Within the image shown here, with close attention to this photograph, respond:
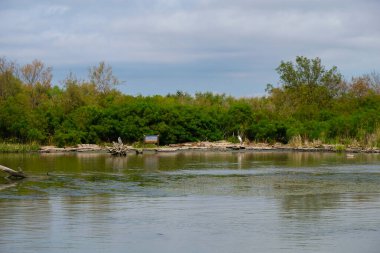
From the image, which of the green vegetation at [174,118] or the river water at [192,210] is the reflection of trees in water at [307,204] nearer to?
the river water at [192,210]

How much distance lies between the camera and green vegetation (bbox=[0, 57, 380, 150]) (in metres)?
60.3

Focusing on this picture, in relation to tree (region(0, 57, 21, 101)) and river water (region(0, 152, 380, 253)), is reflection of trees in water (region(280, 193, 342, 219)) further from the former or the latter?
tree (region(0, 57, 21, 101))

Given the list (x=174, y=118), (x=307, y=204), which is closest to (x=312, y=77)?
(x=174, y=118)

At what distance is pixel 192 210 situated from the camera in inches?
823

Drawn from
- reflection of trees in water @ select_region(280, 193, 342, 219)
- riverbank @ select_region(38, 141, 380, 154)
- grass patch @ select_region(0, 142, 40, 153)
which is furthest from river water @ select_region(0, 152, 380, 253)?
grass patch @ select_region(0, 142, 40, 153)

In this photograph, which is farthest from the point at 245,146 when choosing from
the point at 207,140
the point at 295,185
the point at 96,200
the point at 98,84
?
the point at 96,200

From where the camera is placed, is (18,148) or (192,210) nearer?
(192,210)

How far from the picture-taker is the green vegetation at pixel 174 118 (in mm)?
60312

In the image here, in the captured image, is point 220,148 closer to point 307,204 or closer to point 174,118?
point 174,118

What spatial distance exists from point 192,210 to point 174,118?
42758 mm

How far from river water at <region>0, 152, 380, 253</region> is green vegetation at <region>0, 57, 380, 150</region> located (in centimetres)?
2366

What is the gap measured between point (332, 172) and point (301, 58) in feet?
137

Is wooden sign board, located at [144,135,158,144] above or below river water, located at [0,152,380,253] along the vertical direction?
above

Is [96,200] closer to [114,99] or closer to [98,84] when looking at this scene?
[114,99]
